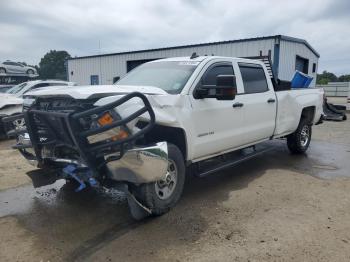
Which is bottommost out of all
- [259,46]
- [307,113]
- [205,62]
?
[307,113]

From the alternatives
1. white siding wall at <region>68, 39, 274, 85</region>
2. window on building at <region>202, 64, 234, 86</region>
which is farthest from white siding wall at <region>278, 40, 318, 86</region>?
window on building at <region>202, 64, 234, 86</region>

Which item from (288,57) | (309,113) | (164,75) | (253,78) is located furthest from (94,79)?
(164,75)

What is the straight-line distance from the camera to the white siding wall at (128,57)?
55.0ft

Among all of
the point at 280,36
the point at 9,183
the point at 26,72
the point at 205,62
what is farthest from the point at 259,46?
the point at 26,72

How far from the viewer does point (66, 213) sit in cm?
448

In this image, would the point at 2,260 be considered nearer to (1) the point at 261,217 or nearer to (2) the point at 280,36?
(1) the point at 261,217

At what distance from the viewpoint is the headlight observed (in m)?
3.59

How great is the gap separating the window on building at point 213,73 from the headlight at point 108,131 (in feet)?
5.52

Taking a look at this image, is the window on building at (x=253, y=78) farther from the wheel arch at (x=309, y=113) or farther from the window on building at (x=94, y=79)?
the window on building at (x=94, y=79)

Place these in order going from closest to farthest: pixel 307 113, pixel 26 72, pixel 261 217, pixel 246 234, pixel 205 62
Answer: pixel 246 234, pixel 261 217, pixel 205 62, pixel 307 113, pixel 26 72

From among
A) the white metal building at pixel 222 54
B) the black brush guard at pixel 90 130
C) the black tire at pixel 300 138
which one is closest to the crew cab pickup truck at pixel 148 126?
the black brush guard at pixel 90 130

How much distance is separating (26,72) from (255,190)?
23350 mm

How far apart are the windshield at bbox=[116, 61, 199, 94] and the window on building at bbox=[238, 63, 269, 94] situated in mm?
1175

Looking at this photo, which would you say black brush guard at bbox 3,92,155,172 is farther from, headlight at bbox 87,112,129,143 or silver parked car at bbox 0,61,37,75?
silver parked car at bbox 0,61,37,75
